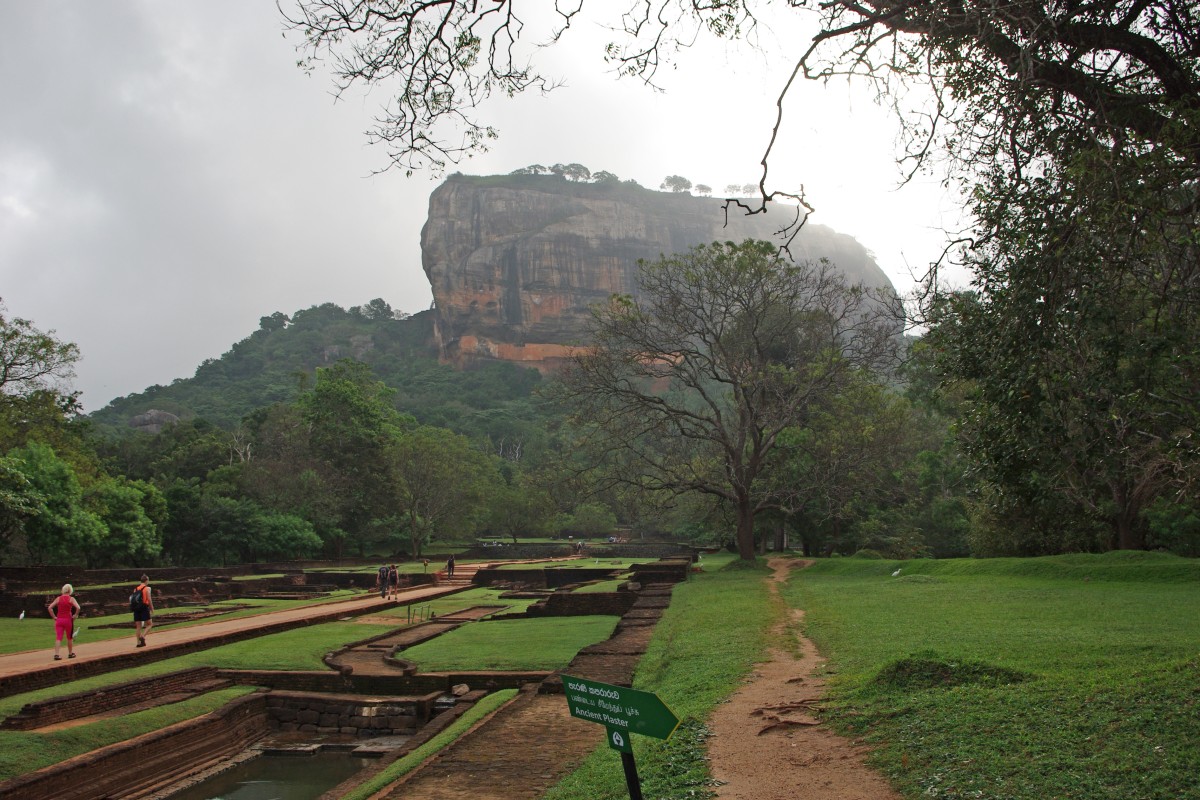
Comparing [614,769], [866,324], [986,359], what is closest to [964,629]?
[986,359]

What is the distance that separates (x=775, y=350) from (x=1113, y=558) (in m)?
14.9

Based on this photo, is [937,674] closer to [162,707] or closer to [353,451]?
[162,707]

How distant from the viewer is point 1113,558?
15453 millimetres

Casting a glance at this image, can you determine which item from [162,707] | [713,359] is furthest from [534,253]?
[162,707]

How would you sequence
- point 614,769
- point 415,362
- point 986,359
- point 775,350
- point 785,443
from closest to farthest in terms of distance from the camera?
point 614,769 → point 986,359 → point 785,443 → point 775,350 → point 415,362

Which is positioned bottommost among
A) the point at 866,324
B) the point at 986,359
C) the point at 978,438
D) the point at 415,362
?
the point at 978,438

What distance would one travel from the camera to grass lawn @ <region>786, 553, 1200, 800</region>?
12.9 ft

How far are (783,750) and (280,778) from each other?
5735mm

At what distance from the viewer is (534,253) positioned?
11781 cm

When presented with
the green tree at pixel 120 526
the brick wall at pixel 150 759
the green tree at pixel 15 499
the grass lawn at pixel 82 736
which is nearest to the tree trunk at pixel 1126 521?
the brick wall at pixel 150 759

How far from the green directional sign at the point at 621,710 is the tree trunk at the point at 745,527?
20068 millimetres

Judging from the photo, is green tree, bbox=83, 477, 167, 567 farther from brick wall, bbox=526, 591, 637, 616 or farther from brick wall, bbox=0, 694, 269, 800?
brick wall, bbox=0, 694, 269, 800

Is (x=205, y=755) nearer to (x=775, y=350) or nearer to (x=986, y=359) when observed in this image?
(x=986, y=359)

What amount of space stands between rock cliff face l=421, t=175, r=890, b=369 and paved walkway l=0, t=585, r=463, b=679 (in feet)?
296
